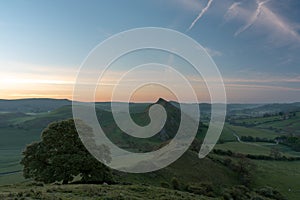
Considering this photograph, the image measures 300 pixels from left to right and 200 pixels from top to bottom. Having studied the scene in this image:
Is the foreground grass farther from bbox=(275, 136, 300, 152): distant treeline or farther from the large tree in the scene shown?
bbox=(275, 136, 300, 152): distant treeline

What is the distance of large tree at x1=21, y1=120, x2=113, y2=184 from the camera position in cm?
3419

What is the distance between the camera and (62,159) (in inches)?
1346

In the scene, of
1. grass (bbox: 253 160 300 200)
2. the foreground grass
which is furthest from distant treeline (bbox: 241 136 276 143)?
the foreground grass

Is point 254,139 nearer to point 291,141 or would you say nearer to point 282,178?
point 291,141

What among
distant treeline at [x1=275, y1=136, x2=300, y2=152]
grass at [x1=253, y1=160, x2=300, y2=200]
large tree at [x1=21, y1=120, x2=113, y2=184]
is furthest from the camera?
distant treeline at [x1=275, y1=136, x2=300, y2=152]

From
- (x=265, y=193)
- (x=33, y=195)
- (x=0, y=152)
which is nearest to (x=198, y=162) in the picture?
(x=265, y=193)

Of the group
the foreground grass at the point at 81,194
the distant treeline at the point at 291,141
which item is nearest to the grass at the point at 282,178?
the distant treeline at the point at 291,141

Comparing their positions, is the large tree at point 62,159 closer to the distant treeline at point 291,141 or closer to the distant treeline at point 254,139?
the distant treeline at point 291,141

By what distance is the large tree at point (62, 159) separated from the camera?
34.2 meters

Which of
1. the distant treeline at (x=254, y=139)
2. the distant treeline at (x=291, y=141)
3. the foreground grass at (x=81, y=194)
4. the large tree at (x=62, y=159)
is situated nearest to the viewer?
the foreground grass at (x=81, y=194)

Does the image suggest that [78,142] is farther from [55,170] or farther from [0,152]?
[0,152]

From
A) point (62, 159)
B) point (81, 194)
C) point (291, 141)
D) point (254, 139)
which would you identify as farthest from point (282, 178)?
point (254, 139)

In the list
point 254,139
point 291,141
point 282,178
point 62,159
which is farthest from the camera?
point 254,139

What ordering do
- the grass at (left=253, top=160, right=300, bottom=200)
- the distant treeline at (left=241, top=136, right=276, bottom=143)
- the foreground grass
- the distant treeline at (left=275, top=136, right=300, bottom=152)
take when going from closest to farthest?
the foreground grass < the grass at (left=253, top=160, right=300, bottom=200) < the distant treeline at (left=275, top=136, right=300, bottom=152) < the distant treeline at (left=241, top=136, right=276, bottom=143)
